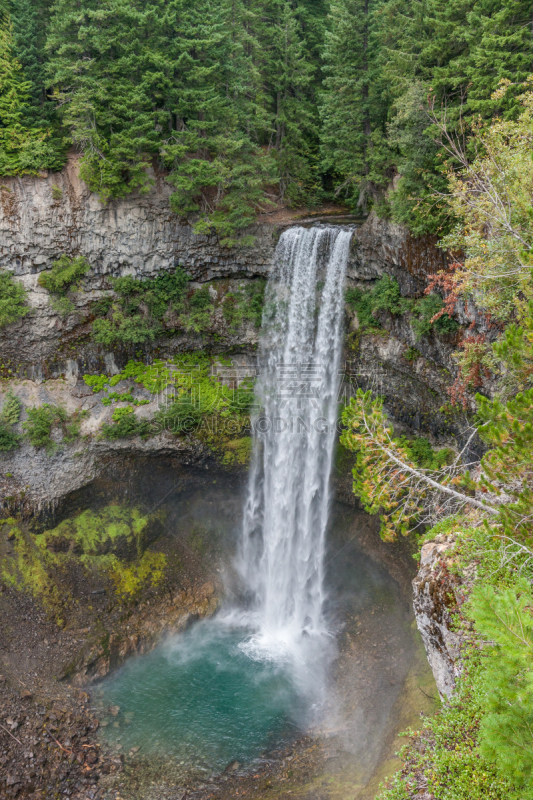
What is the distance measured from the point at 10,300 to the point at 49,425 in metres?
5.24

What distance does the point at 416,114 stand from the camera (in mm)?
13320

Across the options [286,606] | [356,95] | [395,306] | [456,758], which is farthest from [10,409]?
[356,95]

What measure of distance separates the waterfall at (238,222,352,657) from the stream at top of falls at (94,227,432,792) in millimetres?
45

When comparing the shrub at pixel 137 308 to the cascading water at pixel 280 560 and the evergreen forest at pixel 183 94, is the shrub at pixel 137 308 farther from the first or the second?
the cascading water at pixel 280 560

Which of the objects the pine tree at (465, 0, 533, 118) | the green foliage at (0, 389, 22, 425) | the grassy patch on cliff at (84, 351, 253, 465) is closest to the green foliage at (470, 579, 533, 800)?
the pine tree at (465, 0, 533, 118)

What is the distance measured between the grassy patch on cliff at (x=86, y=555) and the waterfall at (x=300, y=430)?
4.63m

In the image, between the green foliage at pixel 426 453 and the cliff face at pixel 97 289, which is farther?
the cliff face at pixel 97 289

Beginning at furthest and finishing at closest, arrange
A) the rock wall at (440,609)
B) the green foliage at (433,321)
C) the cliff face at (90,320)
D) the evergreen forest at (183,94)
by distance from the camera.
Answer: the cliff face at (90,320)
the evergreen forest at (183,94)
the green foliage at (433,321)
the rock wall at (440,609)

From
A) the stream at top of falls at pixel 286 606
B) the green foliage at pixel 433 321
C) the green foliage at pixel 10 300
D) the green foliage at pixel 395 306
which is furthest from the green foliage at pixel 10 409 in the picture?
the green foliage at pixel 433 321

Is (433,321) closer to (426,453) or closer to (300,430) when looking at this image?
(426,453)

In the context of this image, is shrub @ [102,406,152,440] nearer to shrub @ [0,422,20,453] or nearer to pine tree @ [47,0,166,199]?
shrub @ [0,422,20,453]

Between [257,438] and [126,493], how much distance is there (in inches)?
244

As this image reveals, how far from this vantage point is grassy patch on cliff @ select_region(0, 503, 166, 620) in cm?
1725

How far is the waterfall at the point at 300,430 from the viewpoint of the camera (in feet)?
58.9
